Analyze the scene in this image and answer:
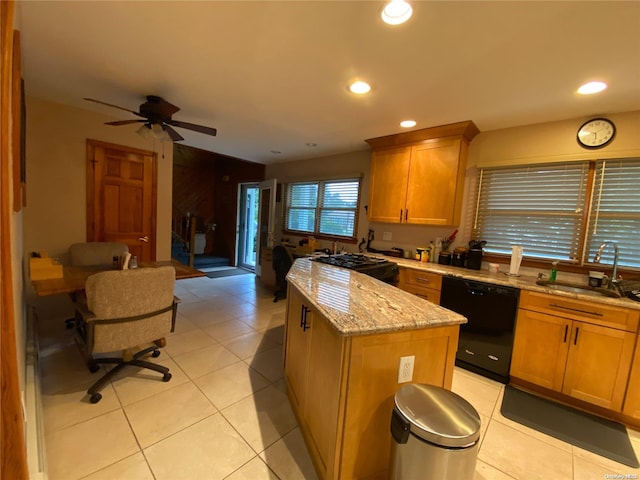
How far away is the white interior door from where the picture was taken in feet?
17.1

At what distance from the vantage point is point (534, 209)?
277 centimetres

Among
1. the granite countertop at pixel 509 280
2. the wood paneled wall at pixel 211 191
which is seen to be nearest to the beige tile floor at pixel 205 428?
the granite countertop at pixel 509 280

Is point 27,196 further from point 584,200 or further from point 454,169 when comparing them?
point 584,200

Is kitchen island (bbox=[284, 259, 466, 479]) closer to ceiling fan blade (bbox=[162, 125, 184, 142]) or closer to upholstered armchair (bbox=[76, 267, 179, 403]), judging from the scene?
upholstered armchair (bbox=[76, 267, 179, 403])

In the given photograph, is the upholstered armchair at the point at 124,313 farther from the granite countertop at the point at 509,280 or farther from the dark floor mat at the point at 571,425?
the dark floor mat at the point at 571,425

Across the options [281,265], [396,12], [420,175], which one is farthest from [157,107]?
[420,175]

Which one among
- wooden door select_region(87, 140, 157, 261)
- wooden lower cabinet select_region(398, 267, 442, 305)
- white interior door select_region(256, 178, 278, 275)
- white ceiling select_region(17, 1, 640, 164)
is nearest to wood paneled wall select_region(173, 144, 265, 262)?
white interior door select_region(256, 178, 278, 275)

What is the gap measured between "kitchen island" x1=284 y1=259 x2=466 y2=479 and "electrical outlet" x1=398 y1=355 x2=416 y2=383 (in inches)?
0.7

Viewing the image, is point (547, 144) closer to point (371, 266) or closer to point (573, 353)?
Result: point (573, 353)

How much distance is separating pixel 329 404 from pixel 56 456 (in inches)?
60.7

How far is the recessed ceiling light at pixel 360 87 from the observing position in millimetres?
2163

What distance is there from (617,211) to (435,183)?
1556mm

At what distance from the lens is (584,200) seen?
99.6 inches

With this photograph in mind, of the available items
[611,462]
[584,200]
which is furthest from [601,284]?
[611,462]
